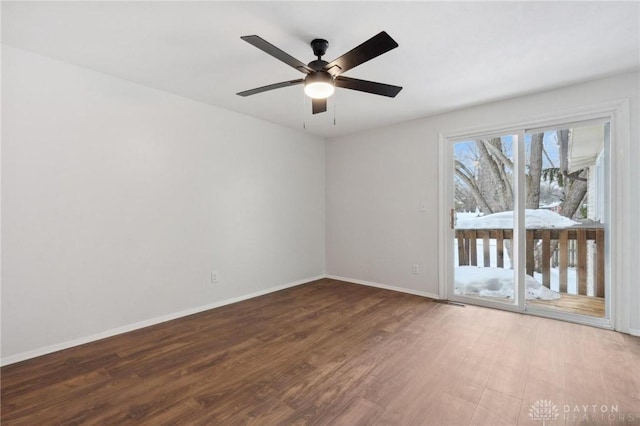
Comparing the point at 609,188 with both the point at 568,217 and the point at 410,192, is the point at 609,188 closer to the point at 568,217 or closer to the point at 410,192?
the point at 568,217

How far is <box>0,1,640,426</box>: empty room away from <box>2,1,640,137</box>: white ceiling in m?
0.02

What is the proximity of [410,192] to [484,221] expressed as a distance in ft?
3.33

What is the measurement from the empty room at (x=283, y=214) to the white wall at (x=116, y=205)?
19mm

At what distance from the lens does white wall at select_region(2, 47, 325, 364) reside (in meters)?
2.29

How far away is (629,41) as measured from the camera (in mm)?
2182

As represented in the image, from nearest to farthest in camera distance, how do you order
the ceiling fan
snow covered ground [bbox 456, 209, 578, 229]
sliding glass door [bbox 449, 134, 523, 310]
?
the ceiling fan → snow covered ground [bbox 456, 209, 578, 229] → sliding glass door [bbox 449, 134, 523, 310]

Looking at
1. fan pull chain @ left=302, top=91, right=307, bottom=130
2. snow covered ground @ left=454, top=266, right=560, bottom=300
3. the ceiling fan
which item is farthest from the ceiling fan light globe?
snow covered ground @ left=454, top=266, right=560, bottom=300

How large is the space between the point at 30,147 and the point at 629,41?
189 inches

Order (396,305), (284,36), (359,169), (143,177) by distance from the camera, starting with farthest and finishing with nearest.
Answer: (359,169)
(396,305)
(143,177)
(284,36)

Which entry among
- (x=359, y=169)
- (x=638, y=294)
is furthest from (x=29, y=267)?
(x=638, y=294)

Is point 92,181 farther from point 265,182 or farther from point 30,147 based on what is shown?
→ point 265,182

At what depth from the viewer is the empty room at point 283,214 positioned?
1.85 meters

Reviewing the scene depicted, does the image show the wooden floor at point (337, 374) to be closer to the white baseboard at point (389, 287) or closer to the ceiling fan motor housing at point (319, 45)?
the white baseboard at point (389, 287)

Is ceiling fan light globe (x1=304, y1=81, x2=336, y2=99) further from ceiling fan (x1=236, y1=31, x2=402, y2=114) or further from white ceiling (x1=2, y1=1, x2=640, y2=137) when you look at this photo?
white ceiling (x1=2, y1=1, x2=640, y2=137)
